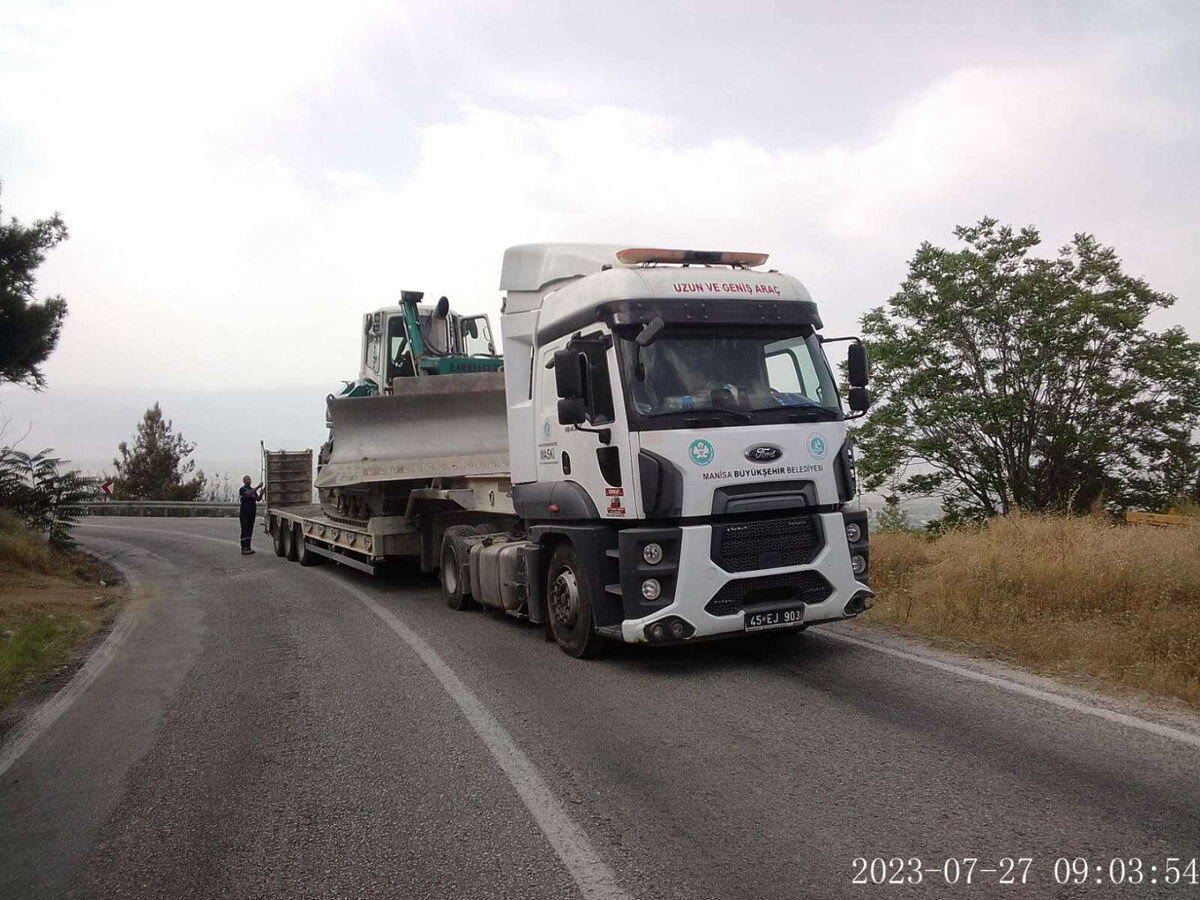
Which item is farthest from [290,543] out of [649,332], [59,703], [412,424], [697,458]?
[697,458]

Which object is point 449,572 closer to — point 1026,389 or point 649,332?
point 649,332

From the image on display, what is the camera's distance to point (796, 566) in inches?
269

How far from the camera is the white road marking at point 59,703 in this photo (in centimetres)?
591

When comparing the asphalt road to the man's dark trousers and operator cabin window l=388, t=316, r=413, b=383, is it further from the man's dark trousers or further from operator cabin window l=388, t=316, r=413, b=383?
the man's dark trousers

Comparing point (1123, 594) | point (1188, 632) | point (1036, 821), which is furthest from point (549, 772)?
point (1123, 594)

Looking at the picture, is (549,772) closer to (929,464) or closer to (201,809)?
(201,809)

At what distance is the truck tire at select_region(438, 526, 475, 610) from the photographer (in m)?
10.3

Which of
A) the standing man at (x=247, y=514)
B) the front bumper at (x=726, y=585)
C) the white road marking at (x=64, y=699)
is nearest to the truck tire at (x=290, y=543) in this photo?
the standing man at (x=247, y=514)

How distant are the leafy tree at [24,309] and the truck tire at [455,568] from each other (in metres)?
10.9

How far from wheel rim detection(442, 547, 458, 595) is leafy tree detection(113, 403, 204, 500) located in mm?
40803

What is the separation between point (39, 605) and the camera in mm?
12266

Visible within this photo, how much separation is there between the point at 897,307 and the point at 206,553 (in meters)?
17.1

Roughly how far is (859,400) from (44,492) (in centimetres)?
1713

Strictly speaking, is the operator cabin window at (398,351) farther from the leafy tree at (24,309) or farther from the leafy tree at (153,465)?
the leafy tree at (153,465)
